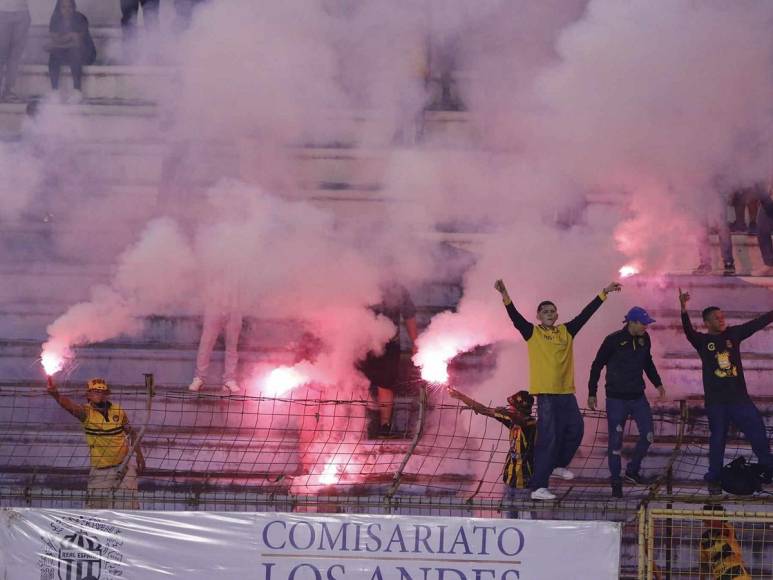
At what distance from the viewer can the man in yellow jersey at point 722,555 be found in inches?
240

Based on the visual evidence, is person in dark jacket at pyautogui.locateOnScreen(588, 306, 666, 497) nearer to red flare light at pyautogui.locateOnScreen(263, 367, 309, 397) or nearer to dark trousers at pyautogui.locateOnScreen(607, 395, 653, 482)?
dark trousers at pyautogui.locateOnScreen(607, 395, 653, 482)

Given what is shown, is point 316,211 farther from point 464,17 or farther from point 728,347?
point 728,347

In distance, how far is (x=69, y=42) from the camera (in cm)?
1220

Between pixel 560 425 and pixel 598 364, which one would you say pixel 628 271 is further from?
pixel 560 425

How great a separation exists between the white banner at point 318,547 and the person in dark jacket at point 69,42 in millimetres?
7386

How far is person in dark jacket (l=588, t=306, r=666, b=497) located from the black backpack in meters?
0.64

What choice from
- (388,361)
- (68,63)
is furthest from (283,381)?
(68,63)

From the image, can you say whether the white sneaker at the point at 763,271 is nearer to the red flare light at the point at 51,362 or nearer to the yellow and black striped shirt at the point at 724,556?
the yellow and black striped shirt at the point at 724,556

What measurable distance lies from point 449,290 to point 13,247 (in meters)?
4.21

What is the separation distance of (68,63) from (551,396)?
7.41 meters

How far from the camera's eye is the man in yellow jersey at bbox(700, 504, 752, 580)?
609 cm

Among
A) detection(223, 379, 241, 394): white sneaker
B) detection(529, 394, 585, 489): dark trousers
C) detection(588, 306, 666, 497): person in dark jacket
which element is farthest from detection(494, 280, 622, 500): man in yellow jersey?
detection(223, 379, 241, 394): white sneaker

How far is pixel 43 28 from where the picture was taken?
507 inches

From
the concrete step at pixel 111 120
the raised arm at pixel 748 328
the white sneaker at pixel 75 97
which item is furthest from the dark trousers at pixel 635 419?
the white sneaker at pixel 75 97
